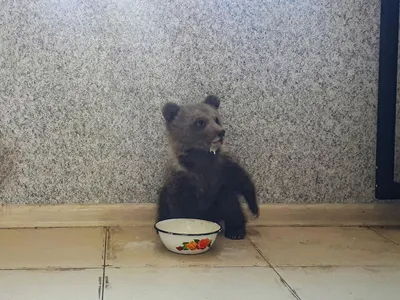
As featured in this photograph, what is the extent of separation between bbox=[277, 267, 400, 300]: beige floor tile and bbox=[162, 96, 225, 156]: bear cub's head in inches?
12.4

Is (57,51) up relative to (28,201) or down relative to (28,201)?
up

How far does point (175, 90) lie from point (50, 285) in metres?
0.54

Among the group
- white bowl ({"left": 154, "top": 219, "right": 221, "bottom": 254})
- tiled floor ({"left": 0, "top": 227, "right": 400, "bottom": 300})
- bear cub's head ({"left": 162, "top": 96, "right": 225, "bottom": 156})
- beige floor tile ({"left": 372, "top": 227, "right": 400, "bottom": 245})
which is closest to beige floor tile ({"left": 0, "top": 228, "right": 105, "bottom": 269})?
tiled floor ({"left": 0, "top": 227, "right": 400, "bottom": 300})

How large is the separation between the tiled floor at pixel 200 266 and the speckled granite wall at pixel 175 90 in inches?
5.3

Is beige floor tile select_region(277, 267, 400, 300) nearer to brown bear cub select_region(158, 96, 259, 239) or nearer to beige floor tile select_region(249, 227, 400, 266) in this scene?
beige floor tile select_region(249, 227, 400, 266)

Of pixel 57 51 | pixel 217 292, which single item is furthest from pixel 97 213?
pixel 217 292

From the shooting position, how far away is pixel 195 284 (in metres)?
0.85

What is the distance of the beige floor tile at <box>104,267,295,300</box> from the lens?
31.5 inches

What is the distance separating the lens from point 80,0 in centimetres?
117

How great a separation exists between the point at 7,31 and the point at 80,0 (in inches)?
6.8

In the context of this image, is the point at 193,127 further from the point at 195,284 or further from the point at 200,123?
the point at 195,284

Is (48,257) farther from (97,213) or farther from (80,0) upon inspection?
(80,0)

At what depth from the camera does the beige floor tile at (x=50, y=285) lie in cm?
79

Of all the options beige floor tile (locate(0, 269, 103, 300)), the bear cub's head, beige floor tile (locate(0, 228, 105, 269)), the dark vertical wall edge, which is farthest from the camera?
the dark vertical wall edge
